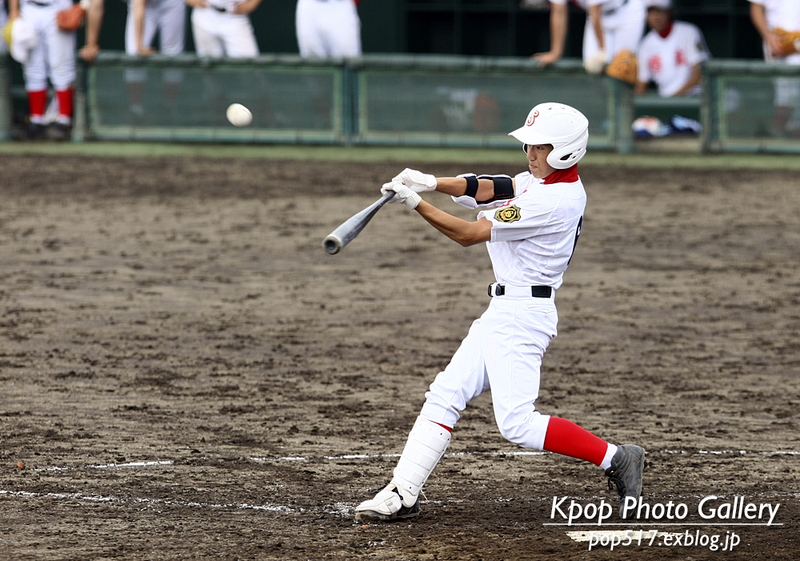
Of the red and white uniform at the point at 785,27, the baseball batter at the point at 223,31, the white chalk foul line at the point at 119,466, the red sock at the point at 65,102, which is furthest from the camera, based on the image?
the red sock at the point at 65,102

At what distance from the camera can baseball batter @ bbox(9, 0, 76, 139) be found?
1505 centimetres

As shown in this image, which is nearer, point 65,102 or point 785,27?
point 785,27

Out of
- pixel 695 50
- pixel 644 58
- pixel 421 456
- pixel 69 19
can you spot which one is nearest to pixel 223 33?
pixel 69 19

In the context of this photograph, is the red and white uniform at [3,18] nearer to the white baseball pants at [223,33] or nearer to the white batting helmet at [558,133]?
the white baseball pants at [223,33]

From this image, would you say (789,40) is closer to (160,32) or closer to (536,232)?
(160,32)

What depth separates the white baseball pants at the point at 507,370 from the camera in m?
4.50

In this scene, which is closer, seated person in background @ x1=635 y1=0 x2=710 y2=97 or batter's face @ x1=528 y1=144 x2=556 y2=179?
batter's face @ x1=528 y1=144 x2=556 y2=179

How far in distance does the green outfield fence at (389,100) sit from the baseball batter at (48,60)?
0.52 metres

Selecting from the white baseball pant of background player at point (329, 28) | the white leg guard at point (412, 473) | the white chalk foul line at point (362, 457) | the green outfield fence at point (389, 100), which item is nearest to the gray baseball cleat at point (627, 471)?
the white leg guard at point (412, 473)

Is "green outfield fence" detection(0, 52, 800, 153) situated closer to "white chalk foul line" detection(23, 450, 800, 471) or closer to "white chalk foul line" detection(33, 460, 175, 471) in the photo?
"white chalk foul line" detection(23, 450, 800, 471)

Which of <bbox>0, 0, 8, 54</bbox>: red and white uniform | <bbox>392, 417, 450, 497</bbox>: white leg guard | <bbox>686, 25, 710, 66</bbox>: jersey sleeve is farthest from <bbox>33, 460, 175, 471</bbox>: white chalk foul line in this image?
<bbox>0, 0, 8, 54</bbox>: red and white uniform

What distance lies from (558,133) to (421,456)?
1262mm

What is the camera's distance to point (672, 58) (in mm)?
14852

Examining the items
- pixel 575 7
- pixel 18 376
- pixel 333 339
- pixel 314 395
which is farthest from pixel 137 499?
pixel 575 7
